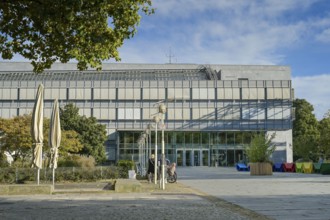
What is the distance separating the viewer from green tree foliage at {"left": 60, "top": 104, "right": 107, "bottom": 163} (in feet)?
171

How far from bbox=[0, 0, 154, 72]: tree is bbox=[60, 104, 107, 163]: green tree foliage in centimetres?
4117

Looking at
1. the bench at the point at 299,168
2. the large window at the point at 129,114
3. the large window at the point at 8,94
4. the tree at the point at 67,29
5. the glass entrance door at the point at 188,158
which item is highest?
the large window at the point at 8,94

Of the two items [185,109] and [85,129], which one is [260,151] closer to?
[85,129]

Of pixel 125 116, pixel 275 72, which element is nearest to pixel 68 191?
pixel 125 116

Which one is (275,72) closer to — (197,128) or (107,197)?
(197,128)

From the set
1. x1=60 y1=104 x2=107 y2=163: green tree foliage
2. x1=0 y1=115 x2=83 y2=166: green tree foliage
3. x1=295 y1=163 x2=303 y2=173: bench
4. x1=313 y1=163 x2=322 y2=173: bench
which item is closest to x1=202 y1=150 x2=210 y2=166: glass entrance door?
x1=60 y1=104 x2=107 y2=163: green tree foliage

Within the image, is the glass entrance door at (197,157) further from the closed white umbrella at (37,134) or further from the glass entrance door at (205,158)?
the closed white umbrella at (37,134)

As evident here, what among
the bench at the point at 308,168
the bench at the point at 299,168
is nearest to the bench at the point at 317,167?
the bench at the point at 308,168

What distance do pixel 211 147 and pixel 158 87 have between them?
41.0ft

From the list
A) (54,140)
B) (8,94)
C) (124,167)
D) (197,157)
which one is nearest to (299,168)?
(124,167)

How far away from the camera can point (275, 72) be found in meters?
80.6

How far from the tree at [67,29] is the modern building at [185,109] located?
57342 millimetres

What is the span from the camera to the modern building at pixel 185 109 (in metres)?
68.4

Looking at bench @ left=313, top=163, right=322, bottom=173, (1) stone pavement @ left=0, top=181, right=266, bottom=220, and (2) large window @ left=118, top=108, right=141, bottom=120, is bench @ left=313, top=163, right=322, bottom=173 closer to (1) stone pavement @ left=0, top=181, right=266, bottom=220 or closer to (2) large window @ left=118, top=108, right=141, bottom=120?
(1) stone pavement @ left=0, top=181, right=266, bottom=220
